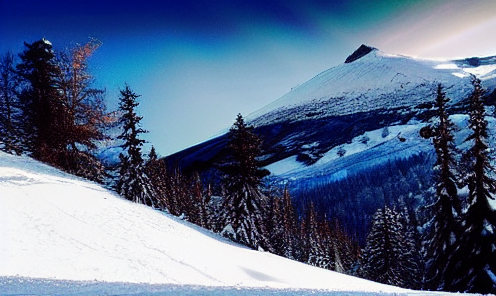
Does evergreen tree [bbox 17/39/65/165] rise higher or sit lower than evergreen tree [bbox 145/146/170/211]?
higher

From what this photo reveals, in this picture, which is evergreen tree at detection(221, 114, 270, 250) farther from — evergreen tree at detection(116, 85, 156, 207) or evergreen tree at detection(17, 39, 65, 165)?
evergreen tree at detection(17, 39, 65, 165)

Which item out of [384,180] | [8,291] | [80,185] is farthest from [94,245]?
[384,180]

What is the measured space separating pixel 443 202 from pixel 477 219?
226cm

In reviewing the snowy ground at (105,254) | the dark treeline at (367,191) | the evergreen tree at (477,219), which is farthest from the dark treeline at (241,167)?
the dark treeline at (367,191)

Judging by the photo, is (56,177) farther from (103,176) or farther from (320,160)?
(320,160)

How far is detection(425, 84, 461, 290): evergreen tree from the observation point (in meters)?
20.0

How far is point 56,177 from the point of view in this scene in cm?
1906

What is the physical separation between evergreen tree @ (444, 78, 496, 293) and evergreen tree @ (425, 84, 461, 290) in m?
1.04

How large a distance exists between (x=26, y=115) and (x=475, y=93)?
98.6 feet

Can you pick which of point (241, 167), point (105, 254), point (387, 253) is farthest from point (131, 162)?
point (387, 253)

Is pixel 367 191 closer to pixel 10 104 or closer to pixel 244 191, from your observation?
pixel 244 191

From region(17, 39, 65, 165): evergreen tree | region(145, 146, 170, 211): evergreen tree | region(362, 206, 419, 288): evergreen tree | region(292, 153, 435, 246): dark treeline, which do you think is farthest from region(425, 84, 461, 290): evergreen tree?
region(292, 153, 435, 246): dark treeline

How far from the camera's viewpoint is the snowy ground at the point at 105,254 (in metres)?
7.11

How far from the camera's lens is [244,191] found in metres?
25.7
